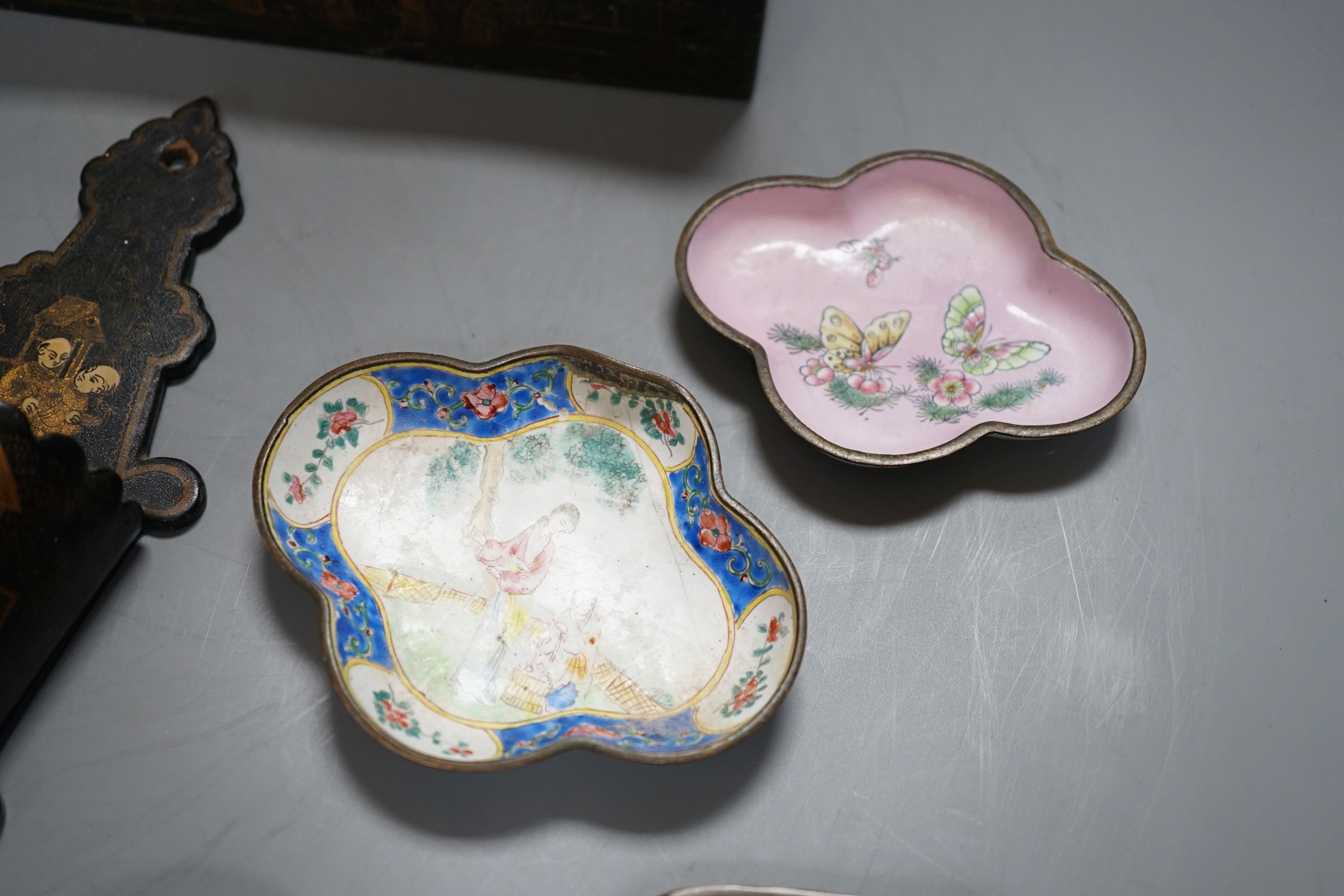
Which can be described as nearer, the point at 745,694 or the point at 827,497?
the point at 745,694

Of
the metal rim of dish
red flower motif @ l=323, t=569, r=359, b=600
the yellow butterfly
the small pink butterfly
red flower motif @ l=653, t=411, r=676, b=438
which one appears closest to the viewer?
the metal rim of dish

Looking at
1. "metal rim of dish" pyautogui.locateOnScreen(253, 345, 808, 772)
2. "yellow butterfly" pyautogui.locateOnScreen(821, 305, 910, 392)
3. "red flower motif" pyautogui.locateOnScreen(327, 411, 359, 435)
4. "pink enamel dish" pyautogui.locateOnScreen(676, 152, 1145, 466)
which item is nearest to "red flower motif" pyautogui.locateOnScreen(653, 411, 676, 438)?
"metal rim of dish" pyautogui.locateOnScreen(253, 345, 808, 772)

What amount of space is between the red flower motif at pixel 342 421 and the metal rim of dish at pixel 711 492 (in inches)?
1.6

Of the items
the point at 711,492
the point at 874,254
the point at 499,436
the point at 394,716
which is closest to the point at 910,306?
the point at 874,254

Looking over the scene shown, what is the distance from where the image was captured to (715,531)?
1.39m

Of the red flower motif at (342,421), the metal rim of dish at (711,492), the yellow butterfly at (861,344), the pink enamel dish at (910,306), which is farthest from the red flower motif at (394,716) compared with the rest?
the yellow butterfly at (861,344)

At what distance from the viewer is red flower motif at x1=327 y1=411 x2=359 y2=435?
141cm

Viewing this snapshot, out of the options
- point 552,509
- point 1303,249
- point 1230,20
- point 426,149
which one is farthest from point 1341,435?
point 426,149

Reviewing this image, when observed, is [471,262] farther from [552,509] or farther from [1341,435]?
[1341,435]

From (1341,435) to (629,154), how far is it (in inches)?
43.2

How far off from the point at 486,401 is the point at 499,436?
0.16 ft

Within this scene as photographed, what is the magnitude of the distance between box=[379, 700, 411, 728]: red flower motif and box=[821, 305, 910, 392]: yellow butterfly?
0.72 meters

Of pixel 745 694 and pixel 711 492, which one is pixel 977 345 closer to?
pixel 711 492

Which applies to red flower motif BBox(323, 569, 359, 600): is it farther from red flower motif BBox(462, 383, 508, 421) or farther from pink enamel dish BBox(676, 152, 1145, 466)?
pink enamel dish BBox(676, 152, 1145, 466)
